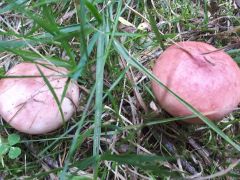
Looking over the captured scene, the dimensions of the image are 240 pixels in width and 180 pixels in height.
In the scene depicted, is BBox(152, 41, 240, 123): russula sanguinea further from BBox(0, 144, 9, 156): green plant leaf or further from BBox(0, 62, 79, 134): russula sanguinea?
BBox(0, 144, 9, 156): green plant leaf

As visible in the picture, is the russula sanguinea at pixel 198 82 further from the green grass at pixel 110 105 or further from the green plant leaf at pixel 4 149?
the green plant leaf at pixel 4 149

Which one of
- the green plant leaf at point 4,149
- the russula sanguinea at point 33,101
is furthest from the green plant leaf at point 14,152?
the russula sanguinea at point 33,101

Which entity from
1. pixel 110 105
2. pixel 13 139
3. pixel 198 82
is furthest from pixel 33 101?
pixel 198 82

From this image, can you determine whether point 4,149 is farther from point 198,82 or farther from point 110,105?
point 198,82

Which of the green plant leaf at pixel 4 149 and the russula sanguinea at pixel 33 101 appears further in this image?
the green plant leaf at pixel 4 149

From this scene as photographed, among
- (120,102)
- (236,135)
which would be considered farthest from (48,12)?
(236,135)

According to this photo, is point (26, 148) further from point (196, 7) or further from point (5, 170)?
point (196, 7)
